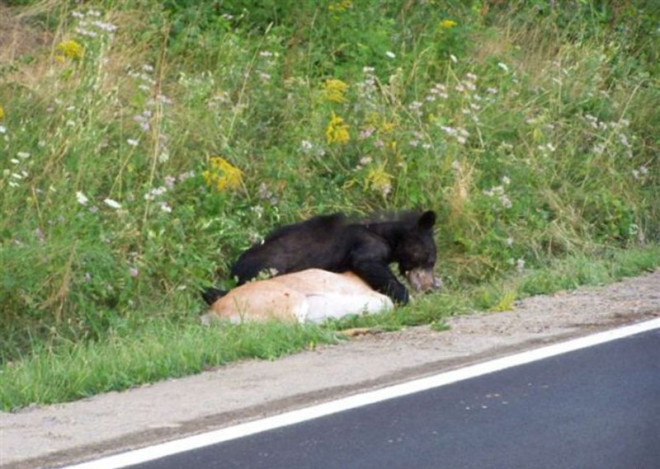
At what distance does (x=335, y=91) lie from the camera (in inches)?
555

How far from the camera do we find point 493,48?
660 inches

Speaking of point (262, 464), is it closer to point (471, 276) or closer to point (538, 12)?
point (471, 276)

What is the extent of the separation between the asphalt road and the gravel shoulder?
15.2 inches

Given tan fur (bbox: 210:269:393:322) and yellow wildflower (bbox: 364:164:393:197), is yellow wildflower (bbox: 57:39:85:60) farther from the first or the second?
tan fur (bbox: 210:269:393:322)

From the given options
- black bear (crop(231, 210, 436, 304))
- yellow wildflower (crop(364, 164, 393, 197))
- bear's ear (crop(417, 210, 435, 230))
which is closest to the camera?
black bear (crop(231, 210, 436, 304))

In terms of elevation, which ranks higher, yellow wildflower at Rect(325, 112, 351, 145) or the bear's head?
yellow wildflower at Rect(325, 112, 351, 145)

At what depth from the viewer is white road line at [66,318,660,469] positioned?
7.09 meters

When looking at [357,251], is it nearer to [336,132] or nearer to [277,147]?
[336,132]

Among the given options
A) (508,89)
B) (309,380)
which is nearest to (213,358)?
(309,380)

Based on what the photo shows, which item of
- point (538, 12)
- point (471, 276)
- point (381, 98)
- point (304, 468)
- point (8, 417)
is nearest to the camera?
point (304, 468)

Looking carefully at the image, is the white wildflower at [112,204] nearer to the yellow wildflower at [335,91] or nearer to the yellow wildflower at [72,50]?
the yellow wildflower at [72,50]

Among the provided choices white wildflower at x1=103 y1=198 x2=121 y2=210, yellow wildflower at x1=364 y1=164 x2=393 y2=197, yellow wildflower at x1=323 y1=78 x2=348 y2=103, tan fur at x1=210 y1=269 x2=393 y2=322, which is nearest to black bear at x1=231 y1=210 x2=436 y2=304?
tan fur at x1=210 y1=269 x2=393 y2=322

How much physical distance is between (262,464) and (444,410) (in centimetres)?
134

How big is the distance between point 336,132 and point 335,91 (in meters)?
0.64
